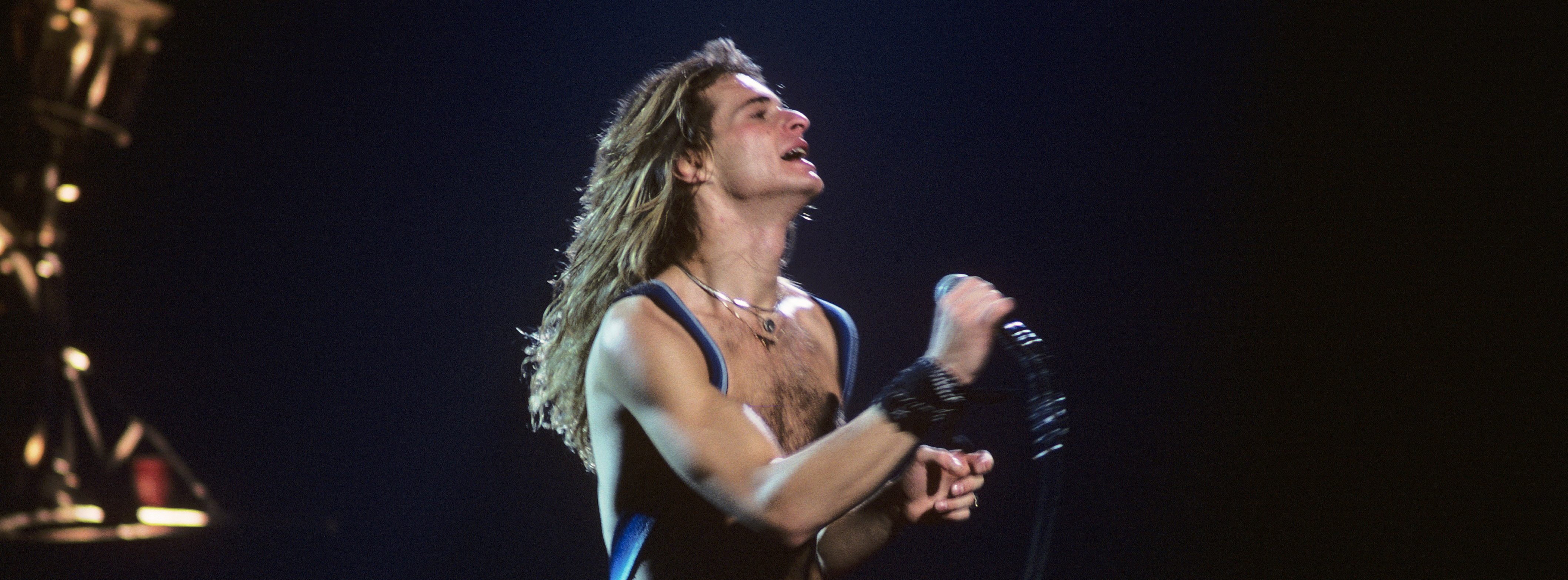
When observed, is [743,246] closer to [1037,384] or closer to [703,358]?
[703,358]

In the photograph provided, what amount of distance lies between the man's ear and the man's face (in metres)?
0.02

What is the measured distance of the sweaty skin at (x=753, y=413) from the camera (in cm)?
144

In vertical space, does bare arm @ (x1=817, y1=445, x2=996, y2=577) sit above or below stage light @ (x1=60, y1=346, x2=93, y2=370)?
below

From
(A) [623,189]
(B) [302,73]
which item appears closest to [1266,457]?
(A) [623,189]

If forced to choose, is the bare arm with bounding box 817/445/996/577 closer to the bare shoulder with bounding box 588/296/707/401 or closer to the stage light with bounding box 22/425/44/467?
the bare shoulder with bounding box 588/296/707/401

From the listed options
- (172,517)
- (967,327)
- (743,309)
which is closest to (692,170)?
(743,309)

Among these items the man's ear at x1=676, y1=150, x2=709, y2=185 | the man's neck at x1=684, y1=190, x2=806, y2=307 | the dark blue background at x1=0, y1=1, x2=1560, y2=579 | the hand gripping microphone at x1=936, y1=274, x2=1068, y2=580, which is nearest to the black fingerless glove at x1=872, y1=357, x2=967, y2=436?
the hand gripping microphone at x1=936, y1=274, x2=1068, y2=580

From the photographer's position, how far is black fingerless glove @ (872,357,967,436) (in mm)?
1421

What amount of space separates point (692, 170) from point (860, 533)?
2.88ft

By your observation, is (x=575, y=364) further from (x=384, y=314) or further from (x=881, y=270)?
(x=881, y=270)

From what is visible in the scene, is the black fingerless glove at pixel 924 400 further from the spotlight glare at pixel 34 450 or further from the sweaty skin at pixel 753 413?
the spotlight glare at pixel 34 450

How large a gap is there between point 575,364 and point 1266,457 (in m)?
2.38

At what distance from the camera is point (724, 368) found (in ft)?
5.50

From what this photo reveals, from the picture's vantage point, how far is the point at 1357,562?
3021mm
